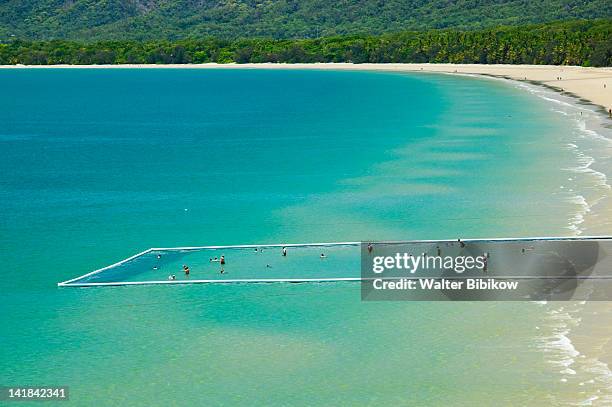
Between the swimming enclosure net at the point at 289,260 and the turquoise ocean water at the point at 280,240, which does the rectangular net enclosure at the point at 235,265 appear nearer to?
the swimming enclosure net at the point at 289,260

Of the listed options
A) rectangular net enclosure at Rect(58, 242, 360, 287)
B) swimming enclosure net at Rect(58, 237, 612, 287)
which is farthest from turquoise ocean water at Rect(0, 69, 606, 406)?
swimming enclosure net at Rect(58, 237, 612, 287)

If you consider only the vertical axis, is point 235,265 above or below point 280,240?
above

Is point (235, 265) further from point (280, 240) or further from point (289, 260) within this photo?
point (280, 240)

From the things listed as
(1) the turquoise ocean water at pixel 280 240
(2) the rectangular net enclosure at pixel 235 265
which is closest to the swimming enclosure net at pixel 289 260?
(2) the rectangular net enclosure at pixel 235 265

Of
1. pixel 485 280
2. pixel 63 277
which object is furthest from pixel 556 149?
pixel 63 277

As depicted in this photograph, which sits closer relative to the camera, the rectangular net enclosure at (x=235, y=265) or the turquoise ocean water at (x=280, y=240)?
the turquoise ocean water at (x=280, y=240)

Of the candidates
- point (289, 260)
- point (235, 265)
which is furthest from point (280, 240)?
point (235, 265)

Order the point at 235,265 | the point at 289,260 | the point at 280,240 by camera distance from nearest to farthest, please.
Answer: the point at 235,265
the point at 289,260
the point at 280,240

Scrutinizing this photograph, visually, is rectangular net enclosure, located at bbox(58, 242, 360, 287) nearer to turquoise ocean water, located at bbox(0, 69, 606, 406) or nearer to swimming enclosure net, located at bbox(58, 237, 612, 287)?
swimming enclosure net, located at bbox(58, 237, 612, 287)
